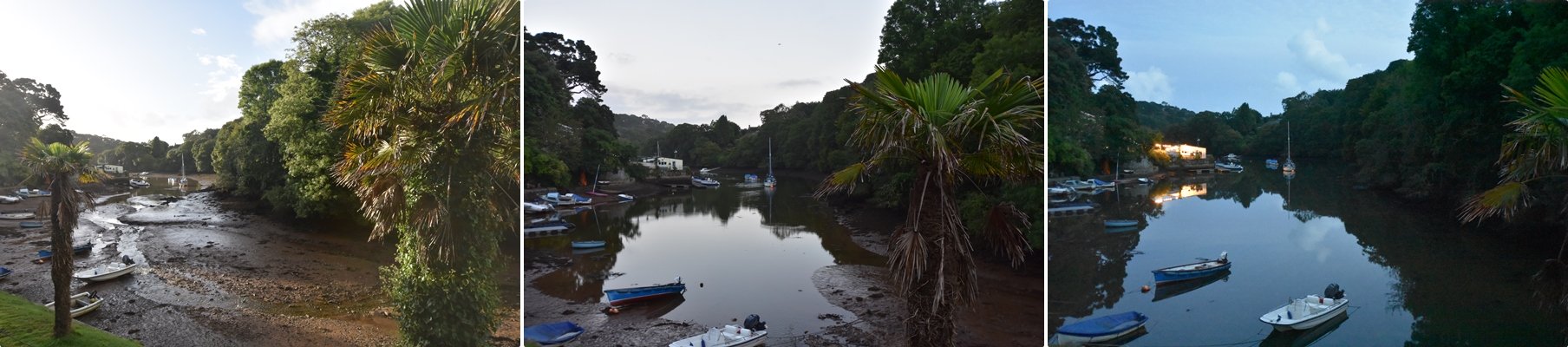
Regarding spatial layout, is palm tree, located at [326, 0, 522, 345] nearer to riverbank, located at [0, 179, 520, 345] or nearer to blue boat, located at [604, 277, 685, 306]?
riverbank, located at [0, 179, 520, 345]

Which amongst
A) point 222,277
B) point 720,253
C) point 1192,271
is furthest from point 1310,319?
point 222,277

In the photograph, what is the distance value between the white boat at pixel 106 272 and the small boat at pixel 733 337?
3027 millimetres

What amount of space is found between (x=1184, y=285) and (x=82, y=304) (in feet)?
19.1

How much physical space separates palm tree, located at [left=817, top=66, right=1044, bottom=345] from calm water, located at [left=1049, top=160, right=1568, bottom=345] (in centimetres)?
137

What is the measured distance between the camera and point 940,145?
233 cm

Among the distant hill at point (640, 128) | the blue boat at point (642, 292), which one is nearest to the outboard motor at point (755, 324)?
the blue boat at point (642, 292)

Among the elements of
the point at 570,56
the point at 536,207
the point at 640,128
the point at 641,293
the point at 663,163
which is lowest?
the point at 641,293

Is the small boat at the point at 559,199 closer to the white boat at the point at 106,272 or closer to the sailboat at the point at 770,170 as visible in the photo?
the sailboat at the point at 770,170

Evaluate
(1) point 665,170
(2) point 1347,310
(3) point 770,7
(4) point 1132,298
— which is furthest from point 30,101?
(2) point 1347,310

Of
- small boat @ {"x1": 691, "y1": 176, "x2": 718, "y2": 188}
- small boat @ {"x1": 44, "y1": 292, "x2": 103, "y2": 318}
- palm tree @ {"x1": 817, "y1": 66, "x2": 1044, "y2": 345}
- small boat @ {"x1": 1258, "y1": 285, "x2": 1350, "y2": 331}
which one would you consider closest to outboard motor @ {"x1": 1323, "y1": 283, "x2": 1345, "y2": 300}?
small boat @ {"x1": 1258, "y1": 285, "x2": 1350, "y2": 331}

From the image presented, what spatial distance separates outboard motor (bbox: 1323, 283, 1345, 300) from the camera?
11.5 feet

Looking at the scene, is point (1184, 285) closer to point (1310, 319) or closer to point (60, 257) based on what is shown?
point (1310, 319)

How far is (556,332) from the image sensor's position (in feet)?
12.5

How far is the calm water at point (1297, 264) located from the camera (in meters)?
3.42
